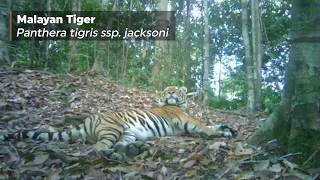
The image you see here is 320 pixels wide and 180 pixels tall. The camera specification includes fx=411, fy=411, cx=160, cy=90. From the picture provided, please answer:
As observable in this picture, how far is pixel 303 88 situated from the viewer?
3.64 m

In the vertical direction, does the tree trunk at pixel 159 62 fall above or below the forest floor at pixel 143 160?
above

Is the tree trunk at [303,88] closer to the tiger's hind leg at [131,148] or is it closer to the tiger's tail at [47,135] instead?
the tiger's hind leg at [131,148]

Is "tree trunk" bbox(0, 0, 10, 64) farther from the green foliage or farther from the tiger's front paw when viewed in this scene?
the tiger's front paw

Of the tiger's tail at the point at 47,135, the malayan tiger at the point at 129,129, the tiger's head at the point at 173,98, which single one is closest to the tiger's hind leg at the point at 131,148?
the malayan tiger at the point at 129,129

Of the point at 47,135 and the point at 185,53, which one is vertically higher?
the point at 185,53

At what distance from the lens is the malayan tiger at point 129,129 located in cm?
483

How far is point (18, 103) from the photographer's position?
21.3ft

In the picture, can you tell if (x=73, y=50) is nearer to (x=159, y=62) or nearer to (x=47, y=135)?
(x=159, y=62)

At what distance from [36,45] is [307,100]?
789 cm

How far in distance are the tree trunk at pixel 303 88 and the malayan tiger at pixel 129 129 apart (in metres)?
1.79

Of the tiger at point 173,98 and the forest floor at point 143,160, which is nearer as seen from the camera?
the forest floor at point 143,160

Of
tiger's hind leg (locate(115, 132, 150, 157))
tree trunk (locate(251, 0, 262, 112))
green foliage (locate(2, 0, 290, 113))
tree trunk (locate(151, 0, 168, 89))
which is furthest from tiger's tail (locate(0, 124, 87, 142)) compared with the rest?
tree trunk (locate(251, 0, 262, 112))

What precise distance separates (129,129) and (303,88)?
2.40 metres

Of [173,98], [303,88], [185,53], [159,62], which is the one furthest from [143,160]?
[185,53]
